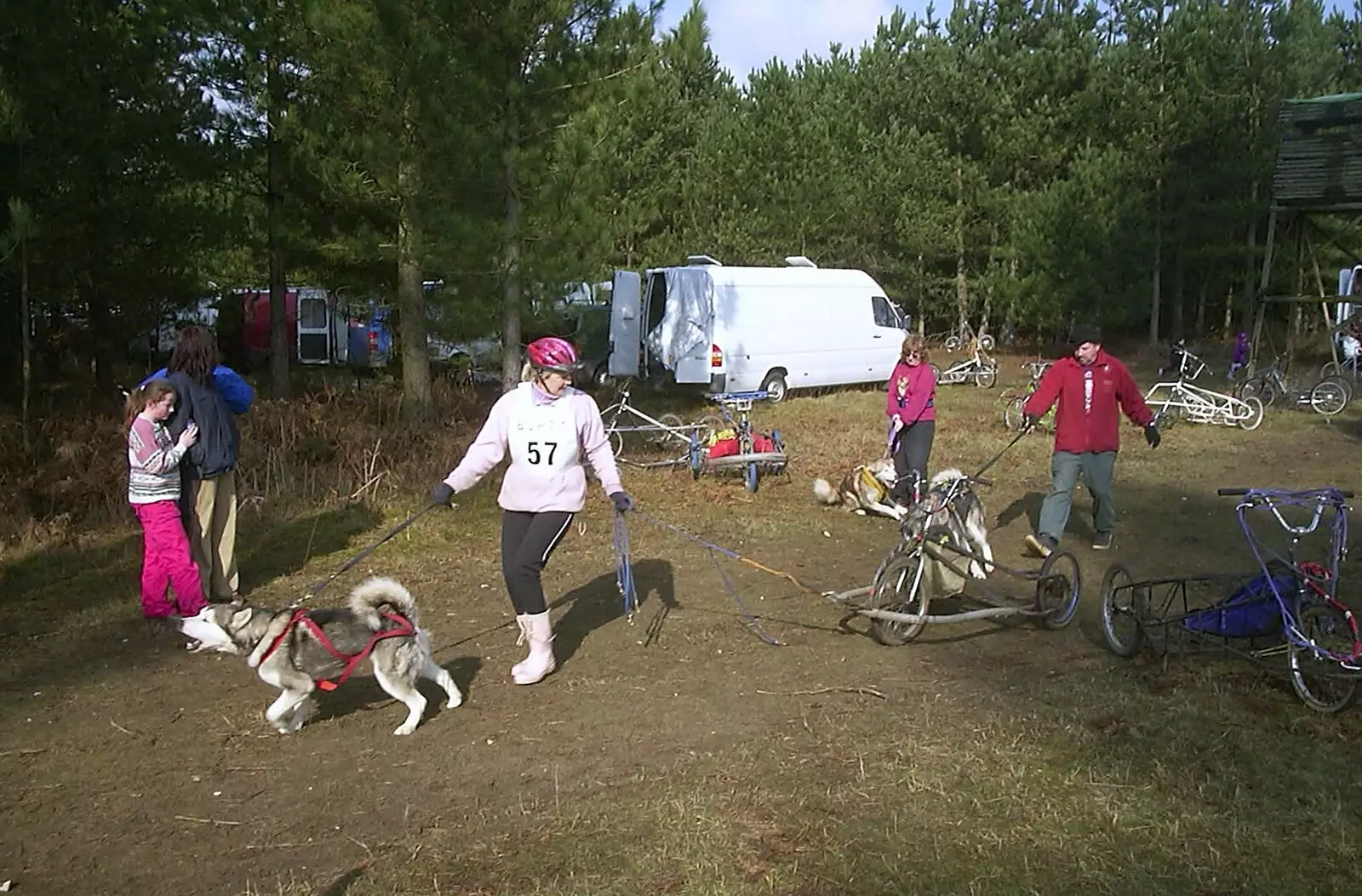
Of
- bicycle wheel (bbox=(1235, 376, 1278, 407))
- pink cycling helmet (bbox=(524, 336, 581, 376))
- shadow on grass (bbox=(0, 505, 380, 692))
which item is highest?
pink cycling helmet (bbox=(524, 336, 581, 376))

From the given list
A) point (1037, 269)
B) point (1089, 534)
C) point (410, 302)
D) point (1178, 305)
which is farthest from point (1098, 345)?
point (1178, 305)

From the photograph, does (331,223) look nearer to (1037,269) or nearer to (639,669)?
(639,669)

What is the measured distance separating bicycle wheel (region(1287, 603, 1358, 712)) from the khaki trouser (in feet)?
19.9

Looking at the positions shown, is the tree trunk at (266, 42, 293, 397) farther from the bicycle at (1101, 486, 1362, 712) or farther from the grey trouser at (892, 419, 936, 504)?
the bicycle at (1101, 486, 1362, 712)

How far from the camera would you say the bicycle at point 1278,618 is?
505 centimetres

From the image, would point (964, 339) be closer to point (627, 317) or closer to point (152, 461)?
point (627, 317)

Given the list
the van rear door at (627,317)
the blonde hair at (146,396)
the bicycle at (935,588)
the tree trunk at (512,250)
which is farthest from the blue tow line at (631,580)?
the van rear door at (627,317)

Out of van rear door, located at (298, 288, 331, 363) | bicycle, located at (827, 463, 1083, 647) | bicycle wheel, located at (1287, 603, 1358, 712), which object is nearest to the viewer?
bicycle wheel, located at (1287, 603, 1358, 712)

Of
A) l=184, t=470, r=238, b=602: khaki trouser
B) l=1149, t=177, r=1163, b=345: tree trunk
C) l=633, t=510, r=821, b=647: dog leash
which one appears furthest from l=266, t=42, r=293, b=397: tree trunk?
l=1149, t=177, r=1163, b=345: tree trunk

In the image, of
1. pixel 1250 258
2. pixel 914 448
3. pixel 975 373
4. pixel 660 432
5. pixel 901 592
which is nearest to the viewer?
pixel 901 592

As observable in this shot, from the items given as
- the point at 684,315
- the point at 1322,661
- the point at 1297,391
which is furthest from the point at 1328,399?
the point at 1322,661

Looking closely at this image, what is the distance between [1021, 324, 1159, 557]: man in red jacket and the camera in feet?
26.9

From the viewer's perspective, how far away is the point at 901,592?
6.39 meters

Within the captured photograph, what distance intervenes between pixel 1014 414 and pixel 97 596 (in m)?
12.7
